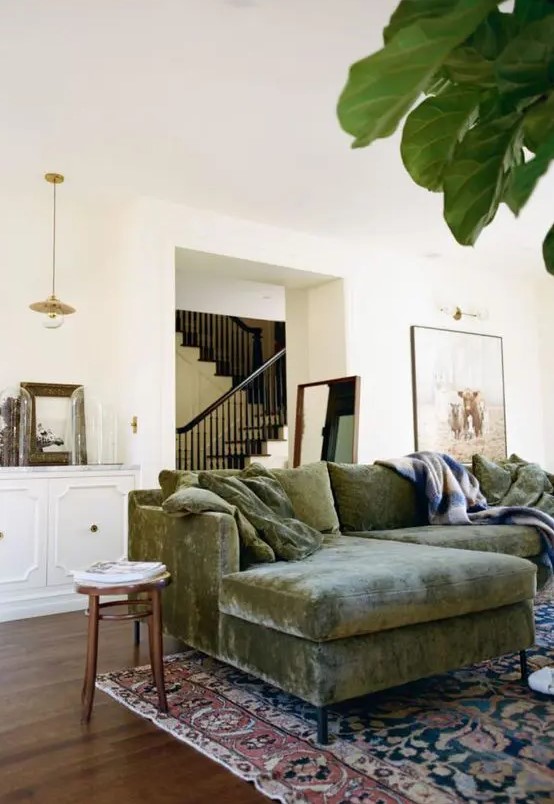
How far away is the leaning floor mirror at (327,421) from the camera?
5.61 m

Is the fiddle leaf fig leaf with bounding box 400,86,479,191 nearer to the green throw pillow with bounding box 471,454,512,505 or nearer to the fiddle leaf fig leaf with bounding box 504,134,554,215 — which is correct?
the fiddle leaf fig leaf with bounding box 504,134,554,215

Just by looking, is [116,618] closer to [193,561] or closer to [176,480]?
[193,561]

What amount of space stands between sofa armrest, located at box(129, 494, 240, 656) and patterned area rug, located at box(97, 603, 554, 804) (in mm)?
205

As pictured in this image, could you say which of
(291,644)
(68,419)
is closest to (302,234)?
(68,419)

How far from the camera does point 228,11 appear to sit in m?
2.81

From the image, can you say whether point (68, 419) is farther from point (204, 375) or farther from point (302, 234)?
point (204, 375)

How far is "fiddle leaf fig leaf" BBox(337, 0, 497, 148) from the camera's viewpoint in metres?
0.33

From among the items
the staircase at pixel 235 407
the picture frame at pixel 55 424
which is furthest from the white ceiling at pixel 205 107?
the staircase at pixel 235 407

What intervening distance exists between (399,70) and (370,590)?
6.79ft

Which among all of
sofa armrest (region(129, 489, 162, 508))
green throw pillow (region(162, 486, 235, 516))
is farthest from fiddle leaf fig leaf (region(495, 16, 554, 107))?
sofa armrest (region(129, 489, 162, 508))

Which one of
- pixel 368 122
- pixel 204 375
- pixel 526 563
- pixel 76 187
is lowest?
pixel 526 563

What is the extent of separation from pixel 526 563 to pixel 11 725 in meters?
2.08

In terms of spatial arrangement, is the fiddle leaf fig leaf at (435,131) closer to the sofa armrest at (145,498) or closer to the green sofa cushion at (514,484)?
the sofa armrest at (145,498)

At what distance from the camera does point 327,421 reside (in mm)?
5766
